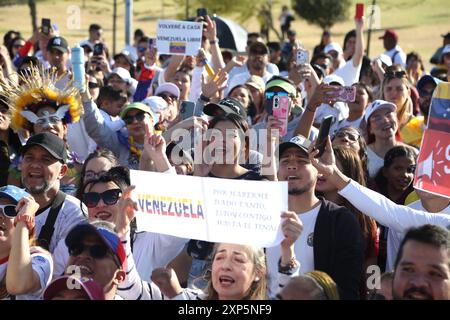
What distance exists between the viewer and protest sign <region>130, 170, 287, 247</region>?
4.70m

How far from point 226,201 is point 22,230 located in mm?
1110

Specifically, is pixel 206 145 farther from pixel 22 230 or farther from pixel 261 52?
pixel 261 52

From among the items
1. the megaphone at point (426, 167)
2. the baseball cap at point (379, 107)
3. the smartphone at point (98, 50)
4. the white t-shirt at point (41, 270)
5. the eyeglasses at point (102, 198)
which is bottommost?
the white t-shirt at point (41, 270)

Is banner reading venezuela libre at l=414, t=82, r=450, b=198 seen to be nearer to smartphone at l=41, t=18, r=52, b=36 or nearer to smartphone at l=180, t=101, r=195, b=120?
smartphone at l=180, t=101, r=195, b=120

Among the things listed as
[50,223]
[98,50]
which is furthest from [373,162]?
[98,50]

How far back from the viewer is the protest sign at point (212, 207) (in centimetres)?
470

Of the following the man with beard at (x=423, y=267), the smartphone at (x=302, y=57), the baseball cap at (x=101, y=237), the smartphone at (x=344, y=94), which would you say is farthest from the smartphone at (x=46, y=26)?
the man with beard at (x=423, y=267)

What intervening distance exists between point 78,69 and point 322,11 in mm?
31742

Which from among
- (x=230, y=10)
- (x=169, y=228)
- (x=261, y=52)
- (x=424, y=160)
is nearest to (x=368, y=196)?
(x=424, y=160)

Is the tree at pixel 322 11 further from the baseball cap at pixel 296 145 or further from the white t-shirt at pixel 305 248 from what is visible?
the white t-shirt at pixel 305 248

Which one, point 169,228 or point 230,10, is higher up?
point 230,10

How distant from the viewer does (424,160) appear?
5.67 metres

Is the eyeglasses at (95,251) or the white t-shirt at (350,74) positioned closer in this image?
the eyeglasses at (95,251)

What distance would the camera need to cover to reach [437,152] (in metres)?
5.61
